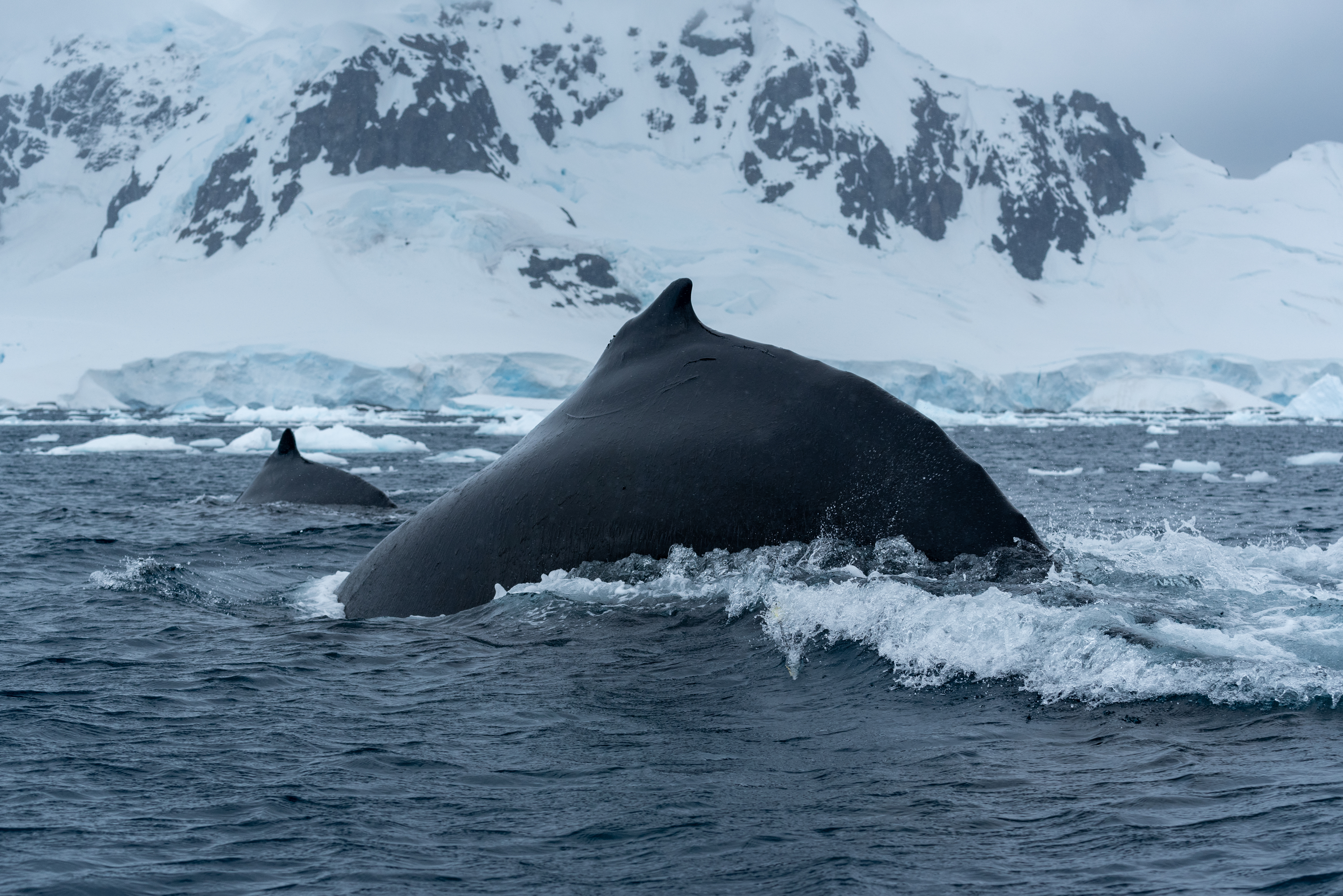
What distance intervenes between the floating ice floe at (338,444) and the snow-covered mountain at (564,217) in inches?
1823

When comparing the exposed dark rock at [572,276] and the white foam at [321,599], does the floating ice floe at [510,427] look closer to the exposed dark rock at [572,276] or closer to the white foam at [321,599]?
the white foam at [321,599]

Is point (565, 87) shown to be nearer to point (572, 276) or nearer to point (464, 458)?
point (572, 276)

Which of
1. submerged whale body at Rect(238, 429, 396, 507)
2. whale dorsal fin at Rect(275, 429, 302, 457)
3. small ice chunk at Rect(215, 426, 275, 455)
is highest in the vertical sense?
whale dorsal fin at Rect(275, 429, 302, 457)

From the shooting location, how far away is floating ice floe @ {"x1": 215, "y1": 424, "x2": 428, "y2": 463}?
4256 centimetres

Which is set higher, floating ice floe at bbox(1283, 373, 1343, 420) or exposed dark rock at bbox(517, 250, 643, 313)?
exposed dark rock at bbox(517, 250, 643, 313)

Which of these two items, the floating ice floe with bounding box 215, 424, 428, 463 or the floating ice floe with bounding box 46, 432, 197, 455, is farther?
the floating ice floe with bounding box 215, 424, 428, 463

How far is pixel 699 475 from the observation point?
647 cm

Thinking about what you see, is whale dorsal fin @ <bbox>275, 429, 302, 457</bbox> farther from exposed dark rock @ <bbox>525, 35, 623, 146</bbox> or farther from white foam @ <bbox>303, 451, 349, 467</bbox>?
exposed dark rock @ <bbox>525, 35, 623, 146</bbox>

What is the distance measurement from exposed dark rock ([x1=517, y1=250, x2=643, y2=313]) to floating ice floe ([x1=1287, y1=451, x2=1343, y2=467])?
103 m

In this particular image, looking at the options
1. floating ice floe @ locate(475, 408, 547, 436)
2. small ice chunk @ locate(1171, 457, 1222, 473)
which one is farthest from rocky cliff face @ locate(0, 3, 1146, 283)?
small ice chunk @ locate(1171, 457, 1222, 473)

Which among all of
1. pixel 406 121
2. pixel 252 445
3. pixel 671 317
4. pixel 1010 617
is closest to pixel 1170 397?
pixel 252 445

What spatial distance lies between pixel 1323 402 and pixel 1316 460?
56794 millimetres

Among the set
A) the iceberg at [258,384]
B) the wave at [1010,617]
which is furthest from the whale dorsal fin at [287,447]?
the iceberg at [258,384]

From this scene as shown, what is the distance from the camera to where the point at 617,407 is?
700 centimetres
